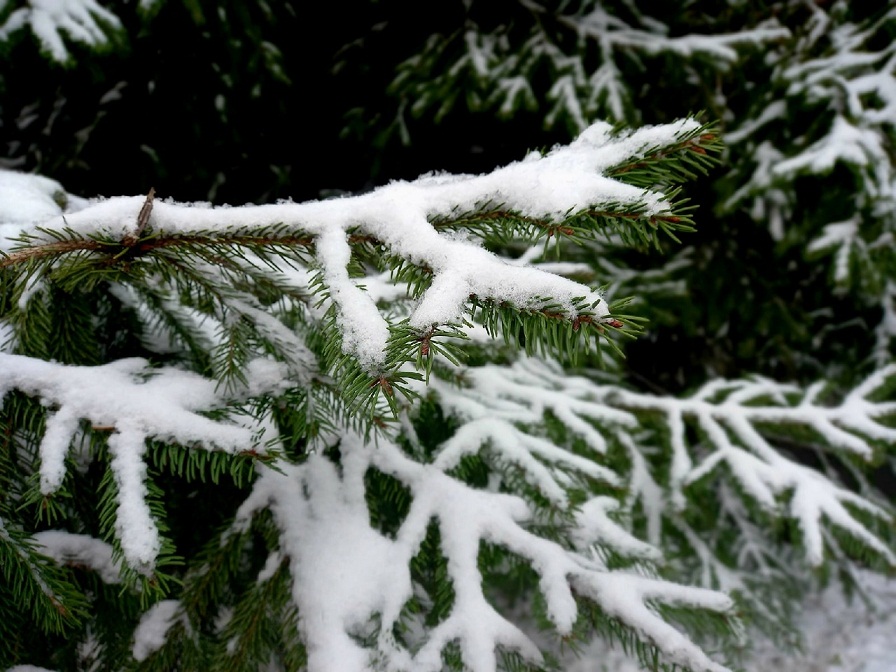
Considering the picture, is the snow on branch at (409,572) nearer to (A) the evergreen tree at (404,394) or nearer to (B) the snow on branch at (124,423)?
(A) the evergreen tree at (404,394)

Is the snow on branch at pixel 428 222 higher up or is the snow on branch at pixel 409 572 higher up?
A: the snow on branch at pixel 428 222

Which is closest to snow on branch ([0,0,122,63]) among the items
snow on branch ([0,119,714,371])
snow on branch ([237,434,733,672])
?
snow on branch ([0,119,714,371])

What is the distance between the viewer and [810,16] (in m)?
3.44

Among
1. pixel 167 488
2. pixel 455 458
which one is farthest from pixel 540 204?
pixel 167 488

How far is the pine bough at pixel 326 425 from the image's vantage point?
2.63 ft

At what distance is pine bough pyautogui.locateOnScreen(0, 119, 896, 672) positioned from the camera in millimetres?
801

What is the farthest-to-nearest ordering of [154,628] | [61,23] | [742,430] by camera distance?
[742,430] → [61,23] → [154,628]

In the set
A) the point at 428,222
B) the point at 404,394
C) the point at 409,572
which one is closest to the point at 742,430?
the point at 409,572

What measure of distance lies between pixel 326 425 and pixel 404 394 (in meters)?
0.63

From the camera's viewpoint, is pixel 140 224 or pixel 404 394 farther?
pixel 140 224

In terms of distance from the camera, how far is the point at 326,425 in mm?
1225

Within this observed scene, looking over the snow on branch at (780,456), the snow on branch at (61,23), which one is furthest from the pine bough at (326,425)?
the snow on branch at (61,23)

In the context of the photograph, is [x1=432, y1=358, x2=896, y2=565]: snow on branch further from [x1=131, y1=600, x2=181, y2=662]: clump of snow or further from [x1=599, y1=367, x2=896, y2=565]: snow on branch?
[x1=131, y1=600, x2=181, y2=662]: clump of snow

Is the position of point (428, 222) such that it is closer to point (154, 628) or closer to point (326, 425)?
point (326, 425)
